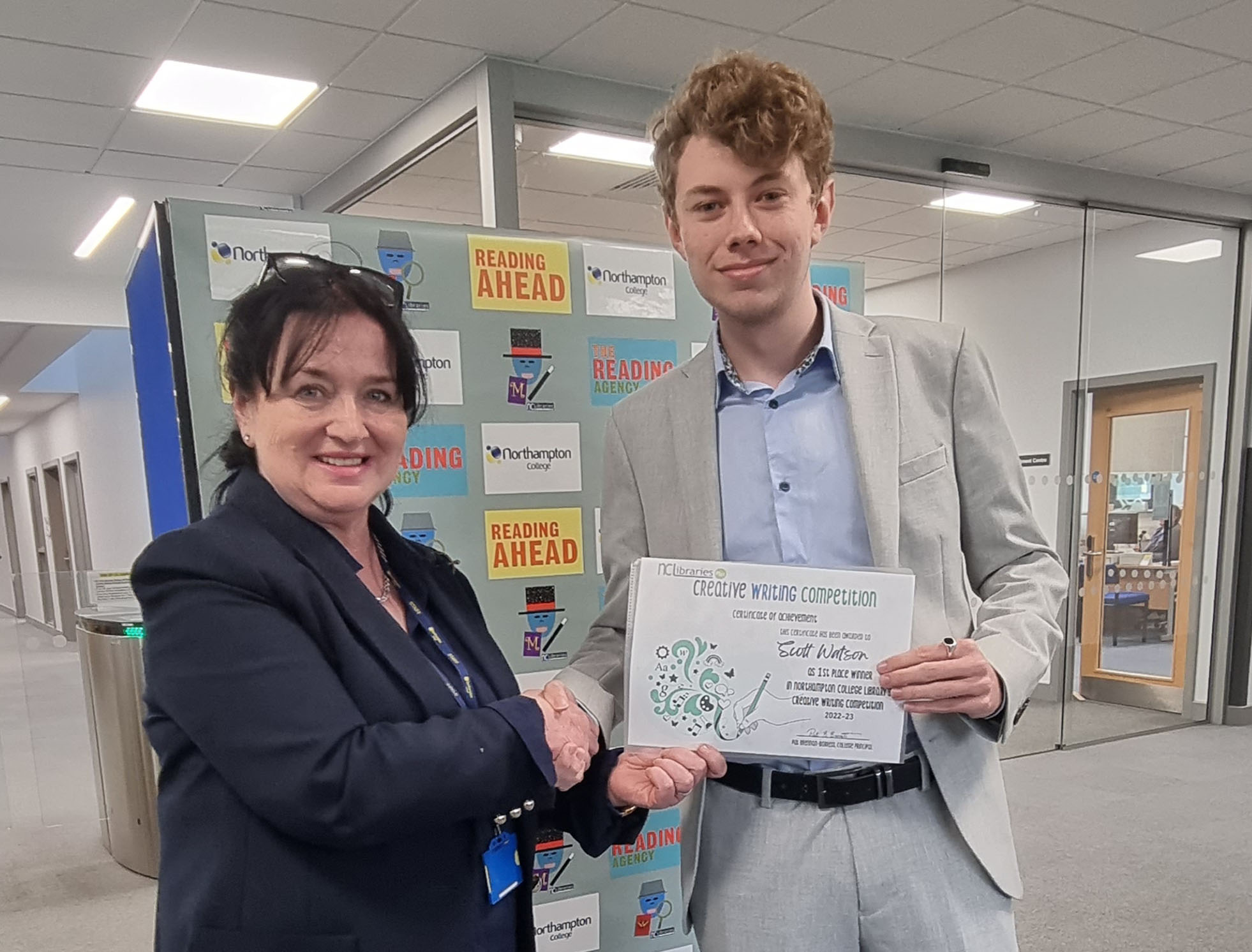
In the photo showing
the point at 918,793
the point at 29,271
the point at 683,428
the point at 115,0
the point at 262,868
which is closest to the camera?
the point at 262,868

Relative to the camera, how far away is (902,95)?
12.7ft

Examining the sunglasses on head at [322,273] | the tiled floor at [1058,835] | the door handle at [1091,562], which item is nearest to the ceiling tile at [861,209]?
the door handle at [1091,562]

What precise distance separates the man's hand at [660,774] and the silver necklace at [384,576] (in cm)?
40

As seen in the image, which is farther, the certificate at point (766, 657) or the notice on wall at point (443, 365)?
the notice on wall at point (443, 365)

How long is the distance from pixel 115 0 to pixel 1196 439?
624 cm

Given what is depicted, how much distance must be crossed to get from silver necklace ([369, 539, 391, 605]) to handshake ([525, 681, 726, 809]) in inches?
9.4

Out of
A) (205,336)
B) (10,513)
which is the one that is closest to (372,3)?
(205,336)

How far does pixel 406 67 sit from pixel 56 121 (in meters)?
1.58

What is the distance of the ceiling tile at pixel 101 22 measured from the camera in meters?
2.77

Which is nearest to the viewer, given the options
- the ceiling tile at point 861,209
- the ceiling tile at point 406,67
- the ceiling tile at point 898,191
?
the ceiling tile at point 406,67

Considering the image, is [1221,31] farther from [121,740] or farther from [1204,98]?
[121,740]

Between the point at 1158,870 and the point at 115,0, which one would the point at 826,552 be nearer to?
the point at 115,0

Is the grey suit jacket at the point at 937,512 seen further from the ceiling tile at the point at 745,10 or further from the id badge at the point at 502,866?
the ceiling tile at the point at 745,10

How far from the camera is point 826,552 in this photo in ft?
3.88
